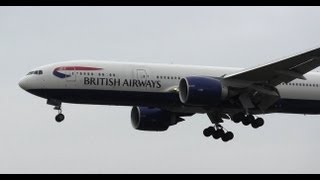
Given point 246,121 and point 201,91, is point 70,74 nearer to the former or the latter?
point 201,91

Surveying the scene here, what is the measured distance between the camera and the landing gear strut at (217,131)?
145ft

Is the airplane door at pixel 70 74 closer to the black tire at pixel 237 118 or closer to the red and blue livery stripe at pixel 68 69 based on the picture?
the red and blue livery stripe at pixel 68 69

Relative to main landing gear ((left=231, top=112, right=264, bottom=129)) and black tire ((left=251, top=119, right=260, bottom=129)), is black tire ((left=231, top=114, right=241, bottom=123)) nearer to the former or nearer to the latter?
main landing gear ((left=231, top=112, right=264, bottom=129))

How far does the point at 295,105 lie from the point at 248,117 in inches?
141

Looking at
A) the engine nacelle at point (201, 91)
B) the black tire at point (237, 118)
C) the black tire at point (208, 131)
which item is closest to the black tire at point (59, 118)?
the engine nacelle at point (201, 91)

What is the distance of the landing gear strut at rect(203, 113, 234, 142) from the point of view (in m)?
44.1

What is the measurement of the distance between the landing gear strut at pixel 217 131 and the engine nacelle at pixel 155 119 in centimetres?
201

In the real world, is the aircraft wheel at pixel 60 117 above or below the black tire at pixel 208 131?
below

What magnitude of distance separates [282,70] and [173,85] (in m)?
6.11

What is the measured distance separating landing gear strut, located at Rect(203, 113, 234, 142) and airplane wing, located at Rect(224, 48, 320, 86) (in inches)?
181

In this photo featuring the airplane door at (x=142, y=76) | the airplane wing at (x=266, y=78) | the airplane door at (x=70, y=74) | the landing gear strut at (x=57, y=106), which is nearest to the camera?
the airplane wing at (x=266, y=78)

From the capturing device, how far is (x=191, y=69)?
4184 cm
